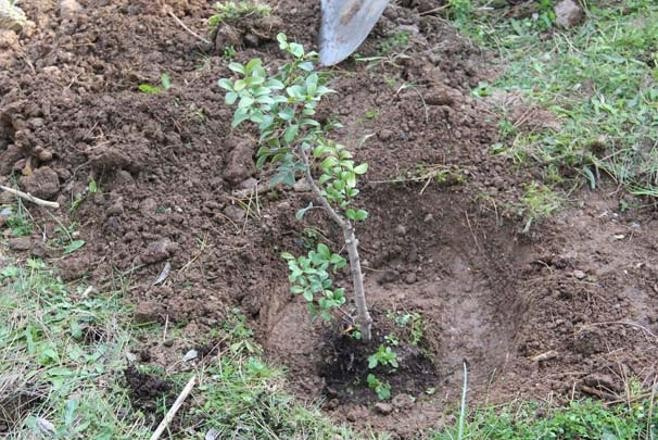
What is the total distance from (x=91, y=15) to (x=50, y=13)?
24 centimetres

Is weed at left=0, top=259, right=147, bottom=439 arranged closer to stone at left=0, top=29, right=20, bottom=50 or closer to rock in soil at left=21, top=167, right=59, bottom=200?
rock in soil at left=21, top=167, right=59, bottom=200

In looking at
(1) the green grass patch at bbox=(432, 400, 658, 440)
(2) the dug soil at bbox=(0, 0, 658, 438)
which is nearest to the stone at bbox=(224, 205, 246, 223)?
(2) the dug soil at bbox=(0, 0, 658, 438)

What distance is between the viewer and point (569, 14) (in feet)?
11.8

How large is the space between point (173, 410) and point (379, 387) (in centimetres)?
64

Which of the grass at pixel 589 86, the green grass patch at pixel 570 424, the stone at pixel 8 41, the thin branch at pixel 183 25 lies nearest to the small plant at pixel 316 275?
the green grass patch at pixel 570 424

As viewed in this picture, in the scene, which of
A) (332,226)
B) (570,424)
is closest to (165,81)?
(332,226)

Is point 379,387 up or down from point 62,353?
down

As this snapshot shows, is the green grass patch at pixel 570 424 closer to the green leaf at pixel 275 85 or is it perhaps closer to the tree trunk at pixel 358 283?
the tree trunk at pixel 358 283

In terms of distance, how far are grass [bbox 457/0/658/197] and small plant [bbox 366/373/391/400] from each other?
3.19 ft

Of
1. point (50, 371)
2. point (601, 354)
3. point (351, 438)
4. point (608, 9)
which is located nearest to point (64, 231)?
point (50, 371)

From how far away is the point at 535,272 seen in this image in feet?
8.84

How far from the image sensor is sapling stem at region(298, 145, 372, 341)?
2.30 m

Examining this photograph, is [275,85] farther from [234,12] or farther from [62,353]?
[234,12]

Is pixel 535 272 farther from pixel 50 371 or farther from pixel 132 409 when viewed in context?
pixel 50 371
